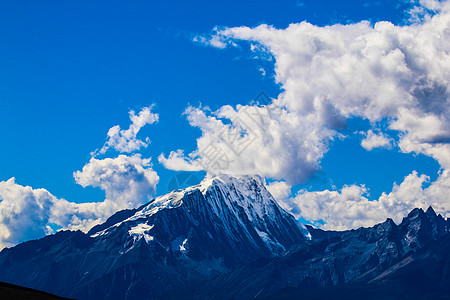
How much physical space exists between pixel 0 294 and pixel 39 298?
1069 cm

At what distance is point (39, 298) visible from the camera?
15925cm

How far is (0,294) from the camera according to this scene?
15512cm
